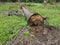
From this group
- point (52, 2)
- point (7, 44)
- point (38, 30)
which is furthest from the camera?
point (52, 2)

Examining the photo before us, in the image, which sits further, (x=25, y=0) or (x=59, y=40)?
(x=25, y=0)

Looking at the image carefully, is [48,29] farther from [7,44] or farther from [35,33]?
[7,44]

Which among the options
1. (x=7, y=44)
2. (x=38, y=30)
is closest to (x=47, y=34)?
(x=38, y=30)

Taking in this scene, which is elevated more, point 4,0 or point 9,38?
point 9,38

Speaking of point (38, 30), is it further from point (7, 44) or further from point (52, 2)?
point (52, 2)

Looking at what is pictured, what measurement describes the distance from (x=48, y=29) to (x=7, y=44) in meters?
1.81

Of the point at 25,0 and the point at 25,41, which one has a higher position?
the point at 25,41

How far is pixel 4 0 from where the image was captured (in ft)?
84.7

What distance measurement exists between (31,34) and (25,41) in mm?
681

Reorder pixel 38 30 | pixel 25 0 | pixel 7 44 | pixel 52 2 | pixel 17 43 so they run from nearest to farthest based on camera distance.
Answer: pixel 17 43
pixel 7 44
pixel 38 30
pixel 52 2
pixel 25 0

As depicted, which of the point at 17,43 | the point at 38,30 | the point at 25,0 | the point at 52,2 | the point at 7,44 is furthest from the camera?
the point at 25,0

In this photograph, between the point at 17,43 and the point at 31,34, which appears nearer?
the point at 17,43

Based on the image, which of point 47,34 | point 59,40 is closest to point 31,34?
point 47,34

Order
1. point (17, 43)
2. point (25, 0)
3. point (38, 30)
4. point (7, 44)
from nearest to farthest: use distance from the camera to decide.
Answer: point (17, 43)
point (7, 44)
point (38, 30)
point (25, 0)
